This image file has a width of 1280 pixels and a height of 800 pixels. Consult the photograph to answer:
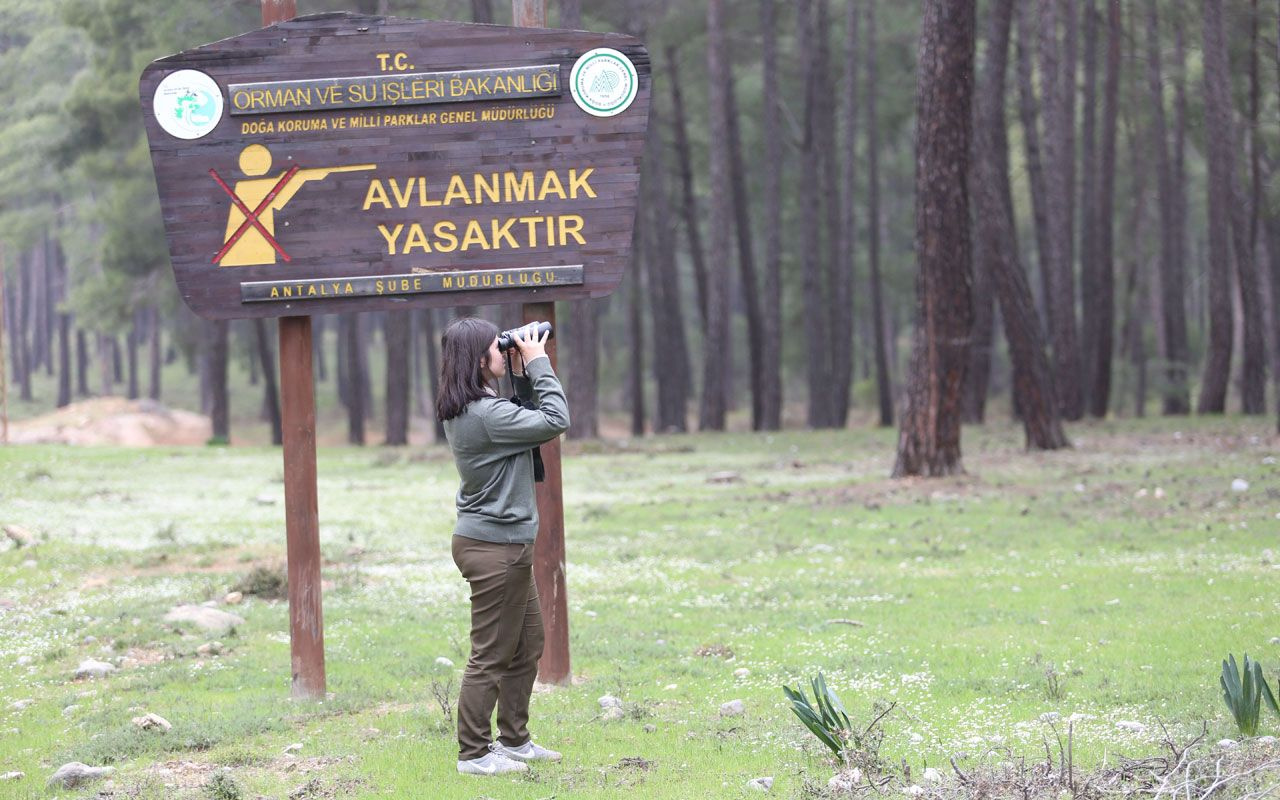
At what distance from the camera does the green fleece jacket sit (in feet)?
19.9

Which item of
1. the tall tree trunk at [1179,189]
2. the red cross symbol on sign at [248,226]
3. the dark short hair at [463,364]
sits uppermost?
the tall tree trunk at [1179,189]

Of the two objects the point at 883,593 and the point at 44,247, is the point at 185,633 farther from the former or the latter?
the point at 44,247

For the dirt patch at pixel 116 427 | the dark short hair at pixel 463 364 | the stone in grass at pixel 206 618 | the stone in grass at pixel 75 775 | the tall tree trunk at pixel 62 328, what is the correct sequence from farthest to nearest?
the tall tree trunk at pixel 62 328
the dirt patch at pixel 116 427
the stone in grass at pixel 206 618
the dark short hair at pixel 463 364
the stone in grass at pixel 75 775

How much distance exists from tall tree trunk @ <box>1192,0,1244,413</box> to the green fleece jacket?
22.1 m

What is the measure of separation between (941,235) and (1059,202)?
12019mm

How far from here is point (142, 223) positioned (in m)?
33.2

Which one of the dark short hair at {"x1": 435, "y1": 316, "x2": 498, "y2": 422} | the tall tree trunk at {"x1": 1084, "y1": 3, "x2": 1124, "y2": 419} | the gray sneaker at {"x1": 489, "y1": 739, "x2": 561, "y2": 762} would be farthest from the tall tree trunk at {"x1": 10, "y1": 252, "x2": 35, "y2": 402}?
the gray sneaker at {"x1": 489, "y1": 739, "x2": 561, "y2": 762}

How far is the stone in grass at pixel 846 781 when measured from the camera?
5.34m

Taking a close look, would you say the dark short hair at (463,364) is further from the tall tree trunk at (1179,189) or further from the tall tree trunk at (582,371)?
the tall tree trunk at (1179,189)

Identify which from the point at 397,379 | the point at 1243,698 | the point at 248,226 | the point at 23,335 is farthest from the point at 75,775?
the point at 23,335

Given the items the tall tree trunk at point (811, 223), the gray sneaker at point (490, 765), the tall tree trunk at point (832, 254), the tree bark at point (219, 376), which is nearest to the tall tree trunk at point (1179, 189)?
the tall tree trunk at point (832, 254)

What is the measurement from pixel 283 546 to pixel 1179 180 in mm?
28158

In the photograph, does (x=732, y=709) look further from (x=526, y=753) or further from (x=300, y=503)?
(x=300, y=503)

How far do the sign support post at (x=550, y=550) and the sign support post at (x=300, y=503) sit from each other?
128 cm
